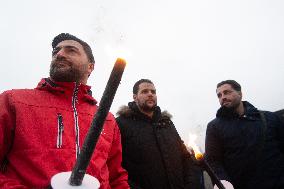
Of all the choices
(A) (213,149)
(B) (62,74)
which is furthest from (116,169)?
(A) (213,149)

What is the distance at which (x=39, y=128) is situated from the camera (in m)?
2.33

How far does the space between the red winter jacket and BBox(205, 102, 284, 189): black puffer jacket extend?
2.66m

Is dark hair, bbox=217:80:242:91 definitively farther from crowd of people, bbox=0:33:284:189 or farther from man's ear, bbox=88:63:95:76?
man's ear, bbox=88:63:95:76

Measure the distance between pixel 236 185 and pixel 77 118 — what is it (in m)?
3.27

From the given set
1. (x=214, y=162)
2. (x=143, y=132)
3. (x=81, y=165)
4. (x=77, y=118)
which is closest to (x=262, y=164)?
(x=214, y=162)

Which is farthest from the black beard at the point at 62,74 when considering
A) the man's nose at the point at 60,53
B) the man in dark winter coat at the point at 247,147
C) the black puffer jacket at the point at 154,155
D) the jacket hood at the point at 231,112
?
the jacket hood at the point at 231,112

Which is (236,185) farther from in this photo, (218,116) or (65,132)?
(65,132)

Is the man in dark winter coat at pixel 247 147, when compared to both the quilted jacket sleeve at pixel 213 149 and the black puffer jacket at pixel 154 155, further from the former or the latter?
the black puffer jacket at pixel 154 155

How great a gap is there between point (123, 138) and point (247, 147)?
2041mm

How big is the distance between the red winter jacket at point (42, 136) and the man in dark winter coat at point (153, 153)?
131 cm

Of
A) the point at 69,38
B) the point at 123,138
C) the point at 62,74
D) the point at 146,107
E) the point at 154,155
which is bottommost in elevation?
the point at 154,155

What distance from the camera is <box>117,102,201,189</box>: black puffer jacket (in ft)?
13.4

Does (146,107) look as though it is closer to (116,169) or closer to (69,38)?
(69,38)

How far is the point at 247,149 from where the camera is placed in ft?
16.2
